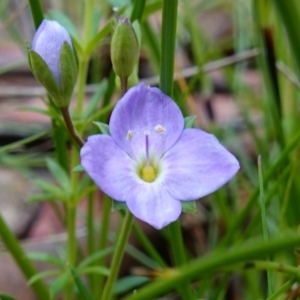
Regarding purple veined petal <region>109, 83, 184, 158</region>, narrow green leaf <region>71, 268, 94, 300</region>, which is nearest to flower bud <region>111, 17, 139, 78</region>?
purple veined petal <region>109, 83, 184, 158</region>

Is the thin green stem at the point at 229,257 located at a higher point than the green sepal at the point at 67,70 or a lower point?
lower

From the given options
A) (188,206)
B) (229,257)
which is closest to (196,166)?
(188,206)

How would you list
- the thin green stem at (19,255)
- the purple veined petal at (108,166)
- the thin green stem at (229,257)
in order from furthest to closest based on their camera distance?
the thin green stem at (19,255)
the purple veined petal at (108,166)
the thin green stem at (229,257)

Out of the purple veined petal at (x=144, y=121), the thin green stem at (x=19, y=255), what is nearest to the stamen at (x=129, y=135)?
the purple veined petal at (x=144, y=121)

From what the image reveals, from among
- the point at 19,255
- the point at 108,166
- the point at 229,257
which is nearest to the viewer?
the point at 229,257

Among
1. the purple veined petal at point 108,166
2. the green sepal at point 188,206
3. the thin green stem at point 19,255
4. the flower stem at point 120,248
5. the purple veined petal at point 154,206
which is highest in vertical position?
the purple veined petal at point 108,166

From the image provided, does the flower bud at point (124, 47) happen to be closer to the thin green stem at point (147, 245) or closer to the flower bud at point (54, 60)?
the flower bud at point (54, 60)

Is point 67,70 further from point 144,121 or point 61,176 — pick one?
point 61,176
